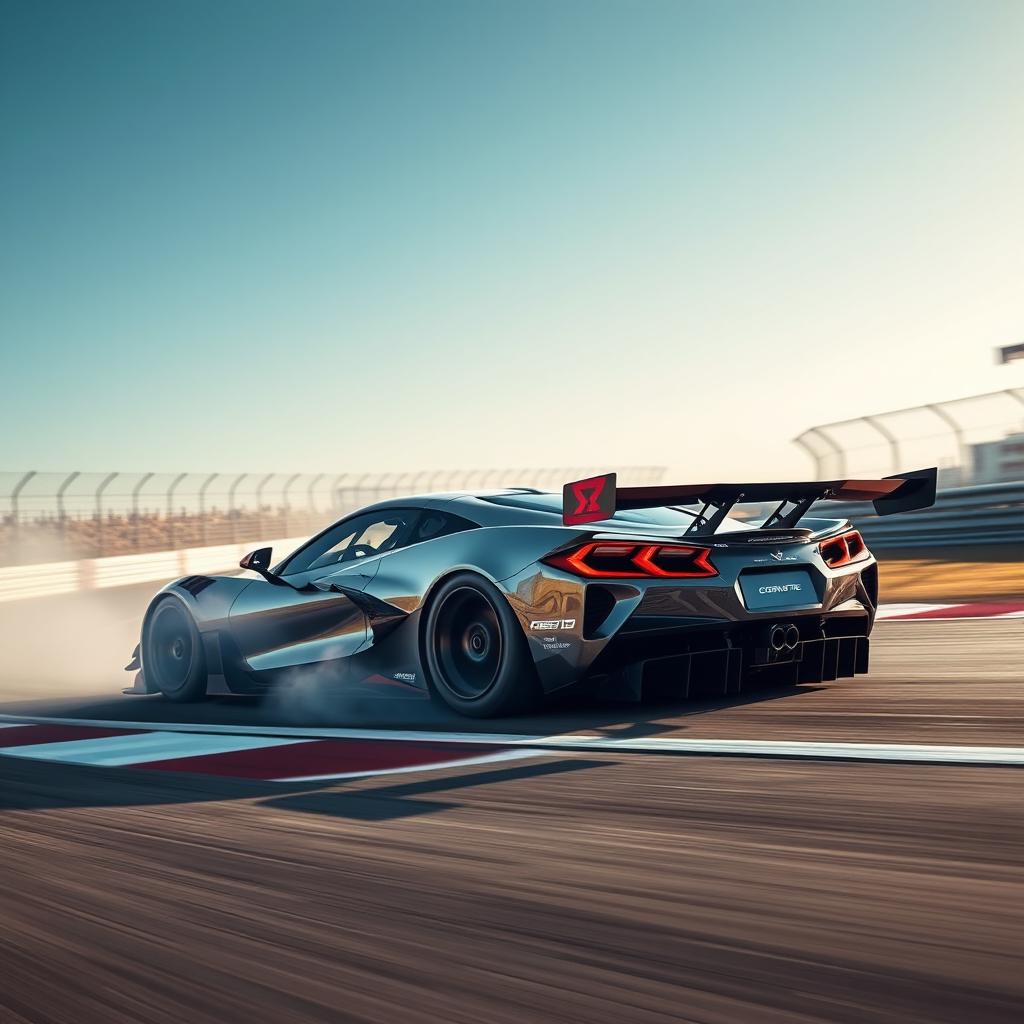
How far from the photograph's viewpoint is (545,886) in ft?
7.97

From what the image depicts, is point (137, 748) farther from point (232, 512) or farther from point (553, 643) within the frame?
point (232, 512)

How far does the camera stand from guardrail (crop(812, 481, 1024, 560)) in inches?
572

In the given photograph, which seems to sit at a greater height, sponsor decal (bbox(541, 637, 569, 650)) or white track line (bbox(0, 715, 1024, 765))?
sponsor decal (bbox(541, 637, 569, 650))

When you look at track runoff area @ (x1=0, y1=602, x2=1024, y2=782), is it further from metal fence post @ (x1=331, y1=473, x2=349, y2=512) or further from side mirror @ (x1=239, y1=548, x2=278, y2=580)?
metal fence post @ (x1=331, y1=473, x2=349, y2=512)

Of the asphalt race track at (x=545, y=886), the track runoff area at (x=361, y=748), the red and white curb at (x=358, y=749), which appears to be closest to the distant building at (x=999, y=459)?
the track runoff area at (x=361, y=748)

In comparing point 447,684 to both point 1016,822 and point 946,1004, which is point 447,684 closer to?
point 1016,822

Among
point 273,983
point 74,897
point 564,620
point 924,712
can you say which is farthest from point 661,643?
point 273,983

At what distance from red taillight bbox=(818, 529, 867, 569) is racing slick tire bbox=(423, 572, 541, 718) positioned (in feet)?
4.61

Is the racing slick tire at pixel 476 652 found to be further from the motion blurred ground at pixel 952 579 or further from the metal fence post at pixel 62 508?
the metal fence post at pixel 62 508

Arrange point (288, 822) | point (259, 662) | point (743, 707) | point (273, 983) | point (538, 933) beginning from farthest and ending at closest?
point (259, 662) → point (743, 707) → point (288, 822) → point (538, 933) → point (273, 983)

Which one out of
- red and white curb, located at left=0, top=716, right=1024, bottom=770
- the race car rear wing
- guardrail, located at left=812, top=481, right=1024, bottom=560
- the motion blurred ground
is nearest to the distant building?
guardrail, located at left=812, top=481, right=1024, bottom=560

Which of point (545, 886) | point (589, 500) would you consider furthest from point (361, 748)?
point (545, 886)

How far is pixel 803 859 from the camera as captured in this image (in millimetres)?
2475

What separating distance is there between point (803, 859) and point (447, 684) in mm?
2816
